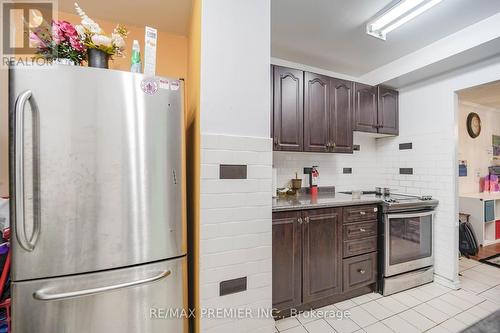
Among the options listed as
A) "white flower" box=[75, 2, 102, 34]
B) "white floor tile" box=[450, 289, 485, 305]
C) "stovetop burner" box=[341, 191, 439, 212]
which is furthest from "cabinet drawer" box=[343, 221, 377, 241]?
"white flower" box=[75, 2, 102, 34]

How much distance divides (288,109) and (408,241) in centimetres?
191

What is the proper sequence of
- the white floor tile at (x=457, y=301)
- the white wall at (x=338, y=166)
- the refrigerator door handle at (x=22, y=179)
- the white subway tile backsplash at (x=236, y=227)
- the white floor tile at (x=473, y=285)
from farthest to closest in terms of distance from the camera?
the white wall at (x=338, y=166), the white floor tile at (x=473, y=285), the white floor tile at (x=457, y=301), the white subway tile backsplash at (x=236, y=227), the refrigerator door handle at (x=22, y=179)

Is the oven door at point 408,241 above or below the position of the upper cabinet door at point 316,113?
below

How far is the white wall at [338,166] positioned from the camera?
2552mm

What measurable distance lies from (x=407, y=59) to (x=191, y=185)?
2.76 metres

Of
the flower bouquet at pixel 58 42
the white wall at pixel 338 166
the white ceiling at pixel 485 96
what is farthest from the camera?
the white ceiling at pixel 485 96

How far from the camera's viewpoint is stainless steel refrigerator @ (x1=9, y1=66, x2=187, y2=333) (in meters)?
0.92

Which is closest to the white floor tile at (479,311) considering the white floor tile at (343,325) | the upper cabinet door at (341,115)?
the white floor tile at (343,325)

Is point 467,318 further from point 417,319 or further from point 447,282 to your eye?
point 447,282

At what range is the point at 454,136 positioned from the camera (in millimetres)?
2342

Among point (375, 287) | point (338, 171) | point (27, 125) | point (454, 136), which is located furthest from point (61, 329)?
point (454, 136)

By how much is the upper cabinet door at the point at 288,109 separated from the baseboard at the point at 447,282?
214 centimetres

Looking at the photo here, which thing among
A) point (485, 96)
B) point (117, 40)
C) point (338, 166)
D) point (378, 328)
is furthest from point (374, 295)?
point (485, 96)

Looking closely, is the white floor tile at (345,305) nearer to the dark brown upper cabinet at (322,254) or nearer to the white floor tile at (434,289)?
the dark brown upper cabinet at (322,254)
